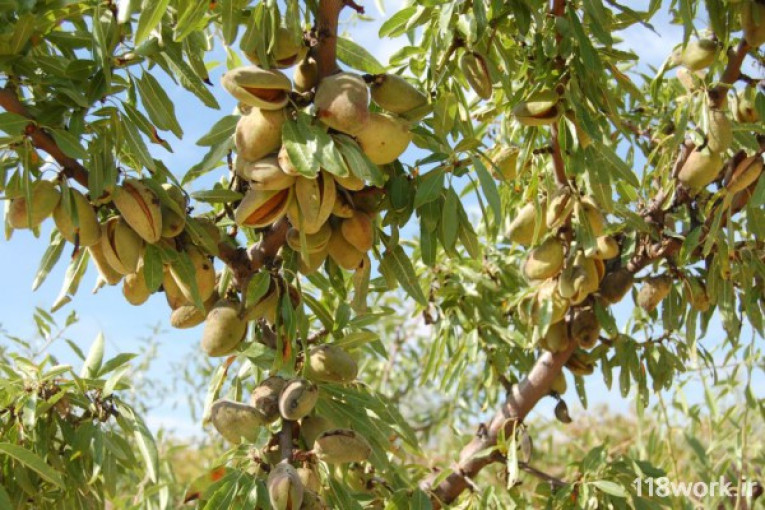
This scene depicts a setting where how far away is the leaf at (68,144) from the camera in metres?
1.26

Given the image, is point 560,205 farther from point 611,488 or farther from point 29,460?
point 29,460

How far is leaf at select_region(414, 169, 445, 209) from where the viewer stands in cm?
137

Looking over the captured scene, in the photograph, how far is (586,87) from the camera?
5.17 ft

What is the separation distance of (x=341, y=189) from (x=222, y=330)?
31 centimetres

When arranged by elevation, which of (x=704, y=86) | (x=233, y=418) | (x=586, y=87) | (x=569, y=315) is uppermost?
(x=704, y=86)

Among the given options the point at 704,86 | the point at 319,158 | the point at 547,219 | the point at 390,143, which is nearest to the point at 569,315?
the point at 547,219

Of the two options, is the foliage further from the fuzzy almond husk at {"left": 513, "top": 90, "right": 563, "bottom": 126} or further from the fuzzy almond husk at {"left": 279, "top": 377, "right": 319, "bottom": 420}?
the fuzzy almond husk at {"left": 513, "top": 90, "right": 563, "bottom": 126}

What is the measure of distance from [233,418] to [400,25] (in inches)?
30.8

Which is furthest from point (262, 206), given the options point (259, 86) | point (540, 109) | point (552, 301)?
point (552, 301)

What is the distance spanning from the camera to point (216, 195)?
1.39 meters

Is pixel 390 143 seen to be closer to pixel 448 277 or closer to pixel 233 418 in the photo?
pixel 233 418

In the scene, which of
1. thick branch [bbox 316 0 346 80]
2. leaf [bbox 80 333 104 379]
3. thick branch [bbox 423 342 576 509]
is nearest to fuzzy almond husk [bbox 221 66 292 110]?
thick branch [bbox 316 0 346 80]

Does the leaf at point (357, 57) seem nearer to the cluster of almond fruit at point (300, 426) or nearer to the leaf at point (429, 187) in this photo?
the leaf at point (429, 187)

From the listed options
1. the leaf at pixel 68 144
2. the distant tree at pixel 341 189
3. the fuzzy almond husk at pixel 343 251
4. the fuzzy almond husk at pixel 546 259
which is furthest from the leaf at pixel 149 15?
the fuzzy almond husk at pixel 546 259
